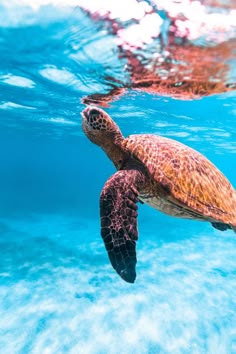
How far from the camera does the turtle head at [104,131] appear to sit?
4.73m

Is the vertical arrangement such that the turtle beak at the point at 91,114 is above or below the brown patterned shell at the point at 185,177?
above

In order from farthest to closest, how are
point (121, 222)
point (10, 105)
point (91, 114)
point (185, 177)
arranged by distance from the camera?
point (10, 105)
point (91, 114)
point (185, 177)
point (121, 222)

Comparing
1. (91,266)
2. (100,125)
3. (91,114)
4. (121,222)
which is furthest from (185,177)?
(91,266)

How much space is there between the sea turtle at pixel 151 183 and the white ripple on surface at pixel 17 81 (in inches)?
309

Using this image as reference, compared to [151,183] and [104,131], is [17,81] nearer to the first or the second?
[104,131]

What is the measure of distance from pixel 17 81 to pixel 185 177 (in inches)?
396

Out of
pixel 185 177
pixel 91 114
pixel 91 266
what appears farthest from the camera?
pixel 91 266

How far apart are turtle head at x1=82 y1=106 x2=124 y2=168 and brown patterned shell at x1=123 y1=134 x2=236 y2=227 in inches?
9.0

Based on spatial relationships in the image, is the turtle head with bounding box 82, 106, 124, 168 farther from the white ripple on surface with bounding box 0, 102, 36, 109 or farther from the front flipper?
the white ripple on surface with bounding box 0, 102, 36, 109

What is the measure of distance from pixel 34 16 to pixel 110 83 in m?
4.03

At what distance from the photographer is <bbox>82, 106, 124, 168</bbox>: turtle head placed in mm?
4727

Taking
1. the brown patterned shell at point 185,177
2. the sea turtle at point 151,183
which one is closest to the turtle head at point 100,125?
the sea turtle at point 151,183

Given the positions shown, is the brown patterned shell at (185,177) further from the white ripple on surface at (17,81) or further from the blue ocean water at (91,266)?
the white ripple on surface at (17,81)

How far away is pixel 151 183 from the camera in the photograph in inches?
180
